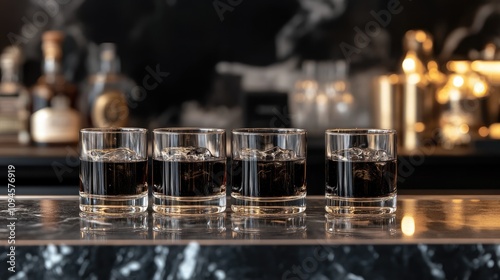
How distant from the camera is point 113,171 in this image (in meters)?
0.83

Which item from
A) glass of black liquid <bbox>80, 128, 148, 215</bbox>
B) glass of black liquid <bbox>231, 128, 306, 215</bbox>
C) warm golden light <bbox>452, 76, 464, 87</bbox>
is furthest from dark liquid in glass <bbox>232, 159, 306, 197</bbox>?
warm golden light <bbox>452, 76, 464, 87</bbox>

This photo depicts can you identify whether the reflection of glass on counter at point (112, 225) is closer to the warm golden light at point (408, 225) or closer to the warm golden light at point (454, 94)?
the warm golden light at point (408, 225)

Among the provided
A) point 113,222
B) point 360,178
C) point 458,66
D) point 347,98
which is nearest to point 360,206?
point 360,178

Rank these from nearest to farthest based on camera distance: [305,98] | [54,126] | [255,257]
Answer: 1. [255,257]
2. [54,126]
3. [305,98]

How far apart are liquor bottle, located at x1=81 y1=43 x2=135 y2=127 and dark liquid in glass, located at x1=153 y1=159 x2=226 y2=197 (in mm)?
1588

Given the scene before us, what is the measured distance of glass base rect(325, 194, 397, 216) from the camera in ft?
2.73

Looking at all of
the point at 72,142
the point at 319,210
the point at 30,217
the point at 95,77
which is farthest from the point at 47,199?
the point at 95,77

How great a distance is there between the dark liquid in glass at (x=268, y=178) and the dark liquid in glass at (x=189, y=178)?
26 millimetres

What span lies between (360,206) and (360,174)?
34mm

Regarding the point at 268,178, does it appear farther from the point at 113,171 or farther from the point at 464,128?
the point at 464,128

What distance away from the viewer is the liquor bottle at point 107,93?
94.6 inches

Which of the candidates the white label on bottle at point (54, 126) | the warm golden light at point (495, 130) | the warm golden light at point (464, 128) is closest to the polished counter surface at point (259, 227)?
the white label on bottle at point (54, 126)

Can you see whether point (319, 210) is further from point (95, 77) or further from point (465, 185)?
point (95, 77)

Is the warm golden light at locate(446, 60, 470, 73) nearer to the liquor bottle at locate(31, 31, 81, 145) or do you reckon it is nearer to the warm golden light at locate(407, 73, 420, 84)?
the warm golden light at locate(407, 73, 420, 84)
